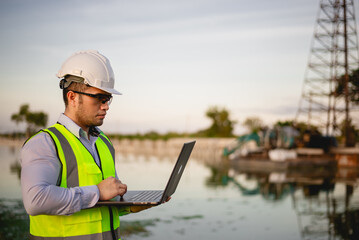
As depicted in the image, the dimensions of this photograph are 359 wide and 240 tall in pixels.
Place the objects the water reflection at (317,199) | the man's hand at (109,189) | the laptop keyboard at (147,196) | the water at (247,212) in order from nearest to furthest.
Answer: the man's hand at (109,189), the laptop keyboard at (147,196), the water at (247,212), the water reflection at (317,199)

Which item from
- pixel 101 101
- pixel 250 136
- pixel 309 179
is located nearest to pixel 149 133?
pixel 250 136

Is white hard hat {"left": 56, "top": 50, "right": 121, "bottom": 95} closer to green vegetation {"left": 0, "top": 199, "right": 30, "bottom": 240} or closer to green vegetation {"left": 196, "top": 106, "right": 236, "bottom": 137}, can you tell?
green vegetation {"left": 0, "top": 199, "right": 30, "bottom": 240}

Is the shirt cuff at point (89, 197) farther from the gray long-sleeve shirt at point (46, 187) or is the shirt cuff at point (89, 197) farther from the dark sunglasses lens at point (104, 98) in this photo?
the dark sunglasses lens at point (104, 98)

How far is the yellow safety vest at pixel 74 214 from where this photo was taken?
5.97 ft

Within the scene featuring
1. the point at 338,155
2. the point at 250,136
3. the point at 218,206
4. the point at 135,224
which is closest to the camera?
the point at 135,224

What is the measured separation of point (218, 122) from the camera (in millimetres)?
77938

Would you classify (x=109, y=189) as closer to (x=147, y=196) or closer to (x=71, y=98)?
(x=147, y=196)

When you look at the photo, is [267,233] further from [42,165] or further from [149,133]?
[149,133]

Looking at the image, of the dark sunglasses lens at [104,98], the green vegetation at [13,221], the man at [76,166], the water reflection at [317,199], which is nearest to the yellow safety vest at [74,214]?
the man at [76,166]

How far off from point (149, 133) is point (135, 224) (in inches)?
3034

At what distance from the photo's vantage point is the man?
167 cm

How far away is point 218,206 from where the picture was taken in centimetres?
1089

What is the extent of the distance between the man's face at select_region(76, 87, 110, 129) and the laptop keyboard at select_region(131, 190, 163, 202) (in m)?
0.40

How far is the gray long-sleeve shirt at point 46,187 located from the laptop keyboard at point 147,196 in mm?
235
